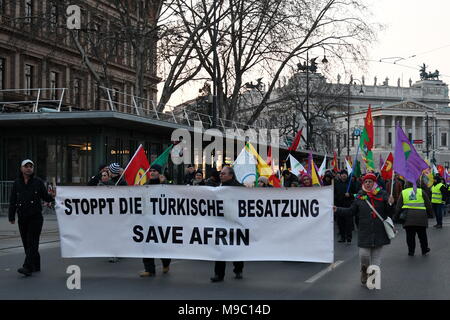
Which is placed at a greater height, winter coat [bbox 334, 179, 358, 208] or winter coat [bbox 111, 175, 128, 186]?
winter coat [bbox 111, 175, 128, 186]

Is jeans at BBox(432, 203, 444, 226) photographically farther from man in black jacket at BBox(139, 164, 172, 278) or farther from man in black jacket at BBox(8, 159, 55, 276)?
man in black jacket at BBox(8, 159, 55, 276)

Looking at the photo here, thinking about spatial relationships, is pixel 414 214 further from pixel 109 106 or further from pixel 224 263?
pixel 109 106

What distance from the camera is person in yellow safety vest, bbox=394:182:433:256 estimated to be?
509 inches

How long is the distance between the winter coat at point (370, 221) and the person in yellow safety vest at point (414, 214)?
4.08m

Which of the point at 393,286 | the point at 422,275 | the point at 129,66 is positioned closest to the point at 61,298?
the point at 393,286

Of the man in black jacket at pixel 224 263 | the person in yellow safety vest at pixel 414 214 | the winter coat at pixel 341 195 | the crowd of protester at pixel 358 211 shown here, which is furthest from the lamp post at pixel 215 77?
the man in black jacket at pixel 224 263

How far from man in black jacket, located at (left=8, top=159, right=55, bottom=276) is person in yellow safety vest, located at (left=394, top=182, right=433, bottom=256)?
6.96 metres

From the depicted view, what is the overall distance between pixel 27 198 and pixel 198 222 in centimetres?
289

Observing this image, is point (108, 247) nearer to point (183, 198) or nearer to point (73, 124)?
point (183, 198)

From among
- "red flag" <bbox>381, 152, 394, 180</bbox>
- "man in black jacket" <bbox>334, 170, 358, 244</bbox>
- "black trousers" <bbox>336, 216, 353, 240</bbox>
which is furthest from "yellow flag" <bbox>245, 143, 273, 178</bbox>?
"red flag" <bbox>381, 152, 394, 180</bbox>

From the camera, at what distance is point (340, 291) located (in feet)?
28.2
